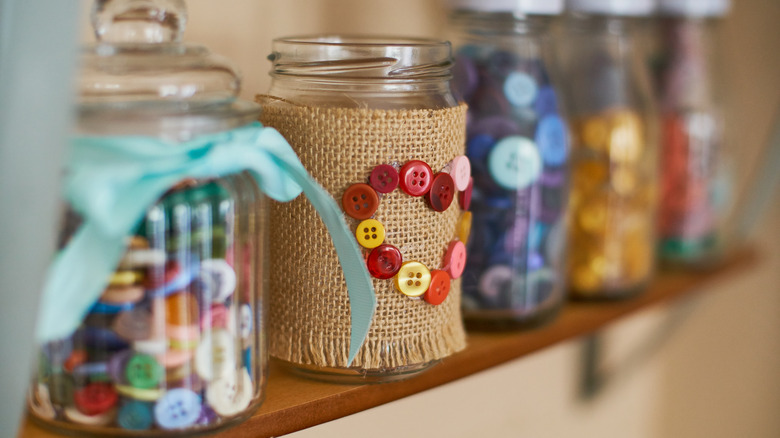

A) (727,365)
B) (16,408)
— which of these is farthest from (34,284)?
(727,365)

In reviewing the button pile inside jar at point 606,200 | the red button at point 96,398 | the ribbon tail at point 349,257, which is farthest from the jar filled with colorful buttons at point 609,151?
the red button at point 96,398

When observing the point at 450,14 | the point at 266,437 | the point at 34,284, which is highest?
the point at 450,14

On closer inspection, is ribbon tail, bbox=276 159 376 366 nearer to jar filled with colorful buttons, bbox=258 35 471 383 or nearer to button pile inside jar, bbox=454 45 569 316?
jar filled with colorful buttons, bbox=258 35 471 383

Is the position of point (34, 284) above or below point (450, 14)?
below

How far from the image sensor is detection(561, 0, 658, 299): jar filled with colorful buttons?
571mm

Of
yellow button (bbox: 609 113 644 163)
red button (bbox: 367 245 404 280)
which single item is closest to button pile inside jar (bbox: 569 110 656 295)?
yellow button (bbox: 609 113 644 163)

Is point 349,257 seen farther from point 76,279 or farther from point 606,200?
point 606,200

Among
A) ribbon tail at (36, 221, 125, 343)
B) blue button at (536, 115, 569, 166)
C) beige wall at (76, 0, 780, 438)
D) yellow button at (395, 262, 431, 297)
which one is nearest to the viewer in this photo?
ribbon tail at (36, 221, 125, 343)

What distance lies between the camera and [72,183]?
1.00 feet

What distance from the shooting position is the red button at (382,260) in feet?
1.30

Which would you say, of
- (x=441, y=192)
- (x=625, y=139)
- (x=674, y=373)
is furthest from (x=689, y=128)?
(x=674, y=373)

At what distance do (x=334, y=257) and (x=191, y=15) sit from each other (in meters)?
0.18

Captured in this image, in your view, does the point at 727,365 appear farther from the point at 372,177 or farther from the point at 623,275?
the point at 372,177

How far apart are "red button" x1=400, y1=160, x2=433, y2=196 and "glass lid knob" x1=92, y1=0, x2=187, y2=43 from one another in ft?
0.43
